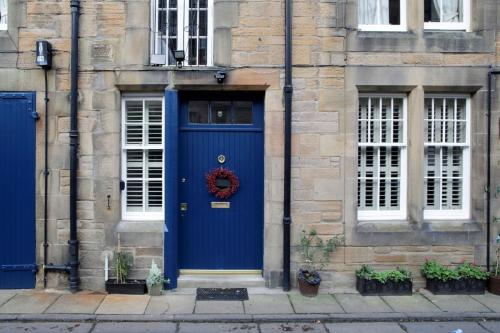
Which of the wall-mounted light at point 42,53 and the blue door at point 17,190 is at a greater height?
the wall-mounted light at point 42,53

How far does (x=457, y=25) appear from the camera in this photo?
7.63 metres

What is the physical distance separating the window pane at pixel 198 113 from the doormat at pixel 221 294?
2709mm

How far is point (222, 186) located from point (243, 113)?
1.26 m

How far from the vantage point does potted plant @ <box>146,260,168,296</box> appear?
691cm

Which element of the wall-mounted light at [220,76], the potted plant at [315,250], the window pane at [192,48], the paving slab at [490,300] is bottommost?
the paving slab at [490,300]

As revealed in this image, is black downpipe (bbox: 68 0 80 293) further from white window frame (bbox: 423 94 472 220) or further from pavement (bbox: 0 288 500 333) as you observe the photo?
white window frame (bbox: 423 94 472 220)

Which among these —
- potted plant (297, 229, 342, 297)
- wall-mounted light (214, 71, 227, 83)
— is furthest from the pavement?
wall-mounted light (214, 71, 227, 83)

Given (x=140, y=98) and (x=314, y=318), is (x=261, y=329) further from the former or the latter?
(x=140, y=98)

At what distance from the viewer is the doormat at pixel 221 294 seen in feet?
22.5

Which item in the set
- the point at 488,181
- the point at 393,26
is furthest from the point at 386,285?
the point at 393,26

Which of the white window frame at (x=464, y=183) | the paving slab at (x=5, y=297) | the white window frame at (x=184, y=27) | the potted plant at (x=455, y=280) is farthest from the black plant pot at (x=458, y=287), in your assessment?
the paving slab at (x=5, y=297)

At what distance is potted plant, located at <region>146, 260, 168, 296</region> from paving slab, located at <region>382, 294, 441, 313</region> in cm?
340

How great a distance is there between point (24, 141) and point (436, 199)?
6.73m

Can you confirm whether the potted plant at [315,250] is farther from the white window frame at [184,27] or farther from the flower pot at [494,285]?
the white window frame at [184,27]
